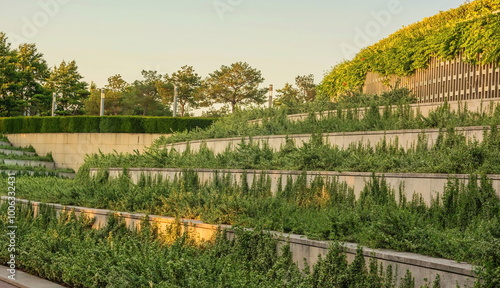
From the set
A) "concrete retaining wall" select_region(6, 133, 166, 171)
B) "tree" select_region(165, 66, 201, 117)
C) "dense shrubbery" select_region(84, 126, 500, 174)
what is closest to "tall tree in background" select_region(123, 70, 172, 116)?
"tree" select_region(165, 66, 201, 117)

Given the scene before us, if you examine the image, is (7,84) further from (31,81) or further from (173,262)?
(173,262)

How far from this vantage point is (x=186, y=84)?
4341 cm

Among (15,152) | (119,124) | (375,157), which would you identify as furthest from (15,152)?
(375,157)

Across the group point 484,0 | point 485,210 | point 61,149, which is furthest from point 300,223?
point 61,149

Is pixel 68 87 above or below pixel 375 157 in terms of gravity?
above

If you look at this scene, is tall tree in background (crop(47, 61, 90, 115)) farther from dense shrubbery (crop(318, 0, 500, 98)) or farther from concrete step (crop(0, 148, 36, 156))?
dense shrubbery (crop(318, 0, 500, 98))

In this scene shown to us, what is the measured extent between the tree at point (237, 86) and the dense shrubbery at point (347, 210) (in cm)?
2902

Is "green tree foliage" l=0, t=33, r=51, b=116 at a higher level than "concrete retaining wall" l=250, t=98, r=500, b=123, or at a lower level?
higher

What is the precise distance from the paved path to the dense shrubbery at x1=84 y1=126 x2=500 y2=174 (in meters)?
3.26

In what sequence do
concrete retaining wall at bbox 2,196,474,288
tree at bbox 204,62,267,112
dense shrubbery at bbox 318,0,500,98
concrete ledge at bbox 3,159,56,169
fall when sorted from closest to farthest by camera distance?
concrete retaining wall at bbox 2,196,474,288 → dense shrubbery at bbox 318,0,500,98 → concrete ledge at bbox 3,159,56,169 → tree at bbox 204,62,267,112

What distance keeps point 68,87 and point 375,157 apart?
1770 inches

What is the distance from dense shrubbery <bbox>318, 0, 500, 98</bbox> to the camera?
11.5m

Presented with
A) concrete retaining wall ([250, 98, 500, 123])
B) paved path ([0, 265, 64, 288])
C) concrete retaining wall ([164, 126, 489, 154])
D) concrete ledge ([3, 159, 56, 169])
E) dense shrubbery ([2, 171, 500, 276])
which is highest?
concrete retaining wall ([250, 98, 500, 123])

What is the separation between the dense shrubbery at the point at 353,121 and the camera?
9094 millimetres
